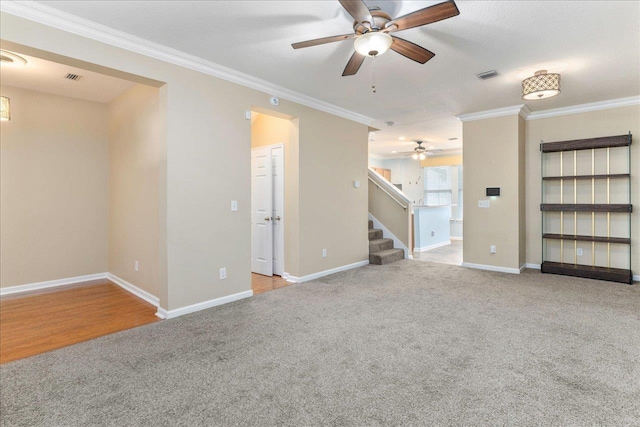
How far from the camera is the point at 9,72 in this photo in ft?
12.1

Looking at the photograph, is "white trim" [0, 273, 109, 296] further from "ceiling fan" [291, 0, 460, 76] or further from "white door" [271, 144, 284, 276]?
"ceiling fan" [291, 0, 460, 76]

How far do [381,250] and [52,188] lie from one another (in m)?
5.44

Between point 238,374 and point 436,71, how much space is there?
3623 millimetres

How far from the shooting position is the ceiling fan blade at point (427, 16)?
6.47 feet

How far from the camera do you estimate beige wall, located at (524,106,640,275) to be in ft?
15.4

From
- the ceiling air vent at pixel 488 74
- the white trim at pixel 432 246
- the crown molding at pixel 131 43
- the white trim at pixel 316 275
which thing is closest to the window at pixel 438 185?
the white trim at pixel 432 246

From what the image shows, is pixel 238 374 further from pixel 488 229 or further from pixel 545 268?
pixel 545 268

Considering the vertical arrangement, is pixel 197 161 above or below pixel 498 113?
below

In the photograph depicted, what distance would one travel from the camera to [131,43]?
2895mm

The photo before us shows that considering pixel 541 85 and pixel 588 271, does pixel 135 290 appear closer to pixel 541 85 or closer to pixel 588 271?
pixel 541 85

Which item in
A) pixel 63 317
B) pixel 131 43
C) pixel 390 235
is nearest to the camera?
pixel 131 43

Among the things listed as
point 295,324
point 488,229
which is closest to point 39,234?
point 295,324

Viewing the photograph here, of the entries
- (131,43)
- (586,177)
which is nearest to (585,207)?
(586,177)

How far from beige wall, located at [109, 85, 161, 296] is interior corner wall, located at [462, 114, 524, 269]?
4.83 m
